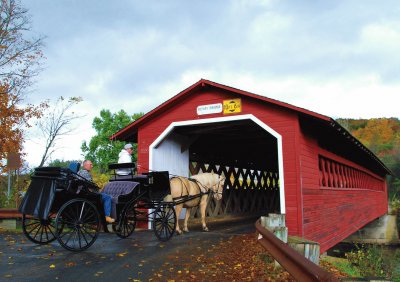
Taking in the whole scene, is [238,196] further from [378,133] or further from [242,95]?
[378,133]

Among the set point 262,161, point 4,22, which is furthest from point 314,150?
point 4,22

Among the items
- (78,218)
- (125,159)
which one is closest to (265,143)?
(125,159)

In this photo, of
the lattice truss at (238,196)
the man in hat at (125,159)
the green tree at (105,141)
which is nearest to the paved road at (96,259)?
the man in hat at (125,159)

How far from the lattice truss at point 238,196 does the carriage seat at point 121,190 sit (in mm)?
6959

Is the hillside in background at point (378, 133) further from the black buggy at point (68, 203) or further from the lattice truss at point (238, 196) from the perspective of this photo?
the black buggy at point (68, 203)

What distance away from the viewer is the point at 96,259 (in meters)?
6.36

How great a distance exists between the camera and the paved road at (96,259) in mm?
5305

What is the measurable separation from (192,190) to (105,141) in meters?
33.7

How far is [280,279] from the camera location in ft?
17.5

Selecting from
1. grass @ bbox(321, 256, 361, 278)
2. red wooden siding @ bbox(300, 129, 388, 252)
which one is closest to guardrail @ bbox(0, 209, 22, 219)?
red wooden siding @ bbox(300, 129, 388, 252)

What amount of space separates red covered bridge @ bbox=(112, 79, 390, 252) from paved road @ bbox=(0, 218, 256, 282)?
288 cm

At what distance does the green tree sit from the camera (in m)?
41.2

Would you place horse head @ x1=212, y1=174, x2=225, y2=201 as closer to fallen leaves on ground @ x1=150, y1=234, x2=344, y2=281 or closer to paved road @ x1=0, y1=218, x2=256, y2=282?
paved road @ x1=0, y1=218, x2=256, y2=282

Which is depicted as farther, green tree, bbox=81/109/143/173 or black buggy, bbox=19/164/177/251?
green tree, bbox=81/109/143/173
